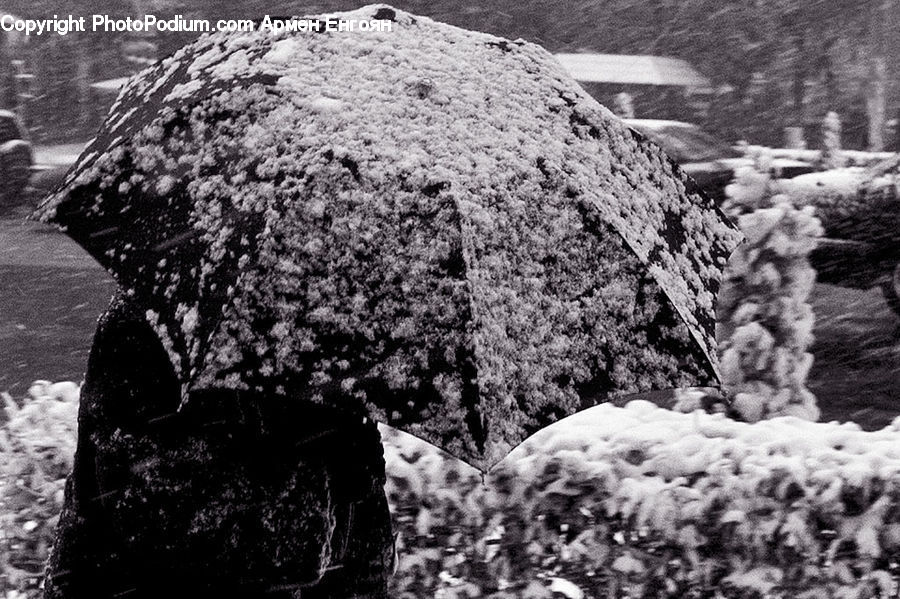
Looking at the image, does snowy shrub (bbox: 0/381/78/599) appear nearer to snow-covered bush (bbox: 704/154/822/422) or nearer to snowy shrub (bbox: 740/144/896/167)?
snow-covered bush (bbox: 704/154/822/422)

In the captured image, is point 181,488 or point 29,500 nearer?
point 181,488

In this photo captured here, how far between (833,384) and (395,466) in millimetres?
5836

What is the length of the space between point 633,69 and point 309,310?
1888 cm

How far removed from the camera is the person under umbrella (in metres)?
1.56

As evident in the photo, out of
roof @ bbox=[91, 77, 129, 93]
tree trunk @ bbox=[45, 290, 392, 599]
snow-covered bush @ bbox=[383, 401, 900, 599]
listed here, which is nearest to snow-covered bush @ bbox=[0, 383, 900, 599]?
snow-covered bush @ bbox=[383, 401, 900, 599]

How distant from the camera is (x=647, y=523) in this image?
140 inches

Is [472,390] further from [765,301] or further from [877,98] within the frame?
[877,98]

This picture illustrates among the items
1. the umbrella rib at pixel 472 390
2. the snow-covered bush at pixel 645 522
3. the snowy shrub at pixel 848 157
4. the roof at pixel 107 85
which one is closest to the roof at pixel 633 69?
the snowy shrub at pixel 848 157

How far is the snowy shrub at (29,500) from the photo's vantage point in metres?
3.79

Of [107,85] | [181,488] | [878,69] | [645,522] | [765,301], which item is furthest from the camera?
[878,69]

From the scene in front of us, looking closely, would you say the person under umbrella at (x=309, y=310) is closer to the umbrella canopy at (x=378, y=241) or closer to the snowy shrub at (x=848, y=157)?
the umbrella canopy at (x=378, y=241)

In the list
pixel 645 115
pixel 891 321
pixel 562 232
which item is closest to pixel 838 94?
pixel 645 115

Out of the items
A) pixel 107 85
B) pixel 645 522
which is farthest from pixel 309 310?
pixel 107 85

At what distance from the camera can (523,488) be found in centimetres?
352
